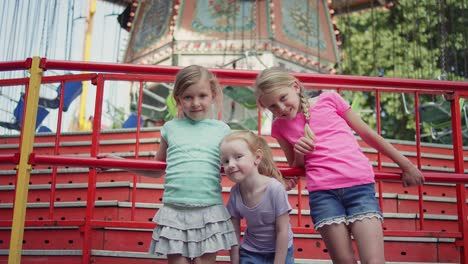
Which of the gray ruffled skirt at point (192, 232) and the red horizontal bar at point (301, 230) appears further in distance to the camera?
the red horizontal bar at point (301, 230)

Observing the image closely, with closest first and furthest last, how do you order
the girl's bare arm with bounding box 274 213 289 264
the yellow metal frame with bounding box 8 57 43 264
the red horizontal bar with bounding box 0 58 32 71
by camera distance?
the girl's bare arm with bounding box 274 213 289 264, the yellow metal frame with bounding box 8 57 43 264, the red horizontal bar with bounding box 0 58 32 71

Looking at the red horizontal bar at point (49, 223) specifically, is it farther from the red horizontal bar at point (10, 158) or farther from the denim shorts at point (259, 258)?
the denim shorts at point (259, 258)

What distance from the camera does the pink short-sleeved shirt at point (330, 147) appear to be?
2.04 m

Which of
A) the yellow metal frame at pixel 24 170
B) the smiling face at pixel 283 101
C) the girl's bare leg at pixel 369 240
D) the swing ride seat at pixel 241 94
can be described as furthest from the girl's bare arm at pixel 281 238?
the swing ride seat at pixel 241 94

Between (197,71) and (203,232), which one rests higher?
(197,71)

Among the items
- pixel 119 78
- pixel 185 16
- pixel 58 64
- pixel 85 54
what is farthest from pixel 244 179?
pixel 85 54

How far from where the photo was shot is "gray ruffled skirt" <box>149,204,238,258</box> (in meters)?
1.94

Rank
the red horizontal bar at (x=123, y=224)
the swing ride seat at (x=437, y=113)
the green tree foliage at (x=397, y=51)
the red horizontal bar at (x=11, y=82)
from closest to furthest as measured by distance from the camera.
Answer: the red horizontal bar at (x=123, y=224)
the red horizontal bar at (x=11, y=82)
the swing ride seat at (x=437, y=113)
the green tree foliage at (x=397, y=51)

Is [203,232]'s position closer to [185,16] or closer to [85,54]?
[185,16]

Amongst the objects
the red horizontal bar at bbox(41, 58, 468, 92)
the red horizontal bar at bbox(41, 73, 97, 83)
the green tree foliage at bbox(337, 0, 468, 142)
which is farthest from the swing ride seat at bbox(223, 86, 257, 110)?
the green tree foliage at bbox(337, 0, 468, 142)

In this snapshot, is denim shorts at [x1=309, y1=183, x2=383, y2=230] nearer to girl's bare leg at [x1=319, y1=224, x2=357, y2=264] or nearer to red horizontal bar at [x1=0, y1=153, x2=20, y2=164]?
girl's bare leg at [x1=319, y1=224, x2=357, y2=264]

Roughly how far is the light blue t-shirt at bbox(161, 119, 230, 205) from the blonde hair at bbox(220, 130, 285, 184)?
0.09 m

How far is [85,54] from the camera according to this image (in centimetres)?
1499

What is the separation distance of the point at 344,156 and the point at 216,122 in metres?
0.57
